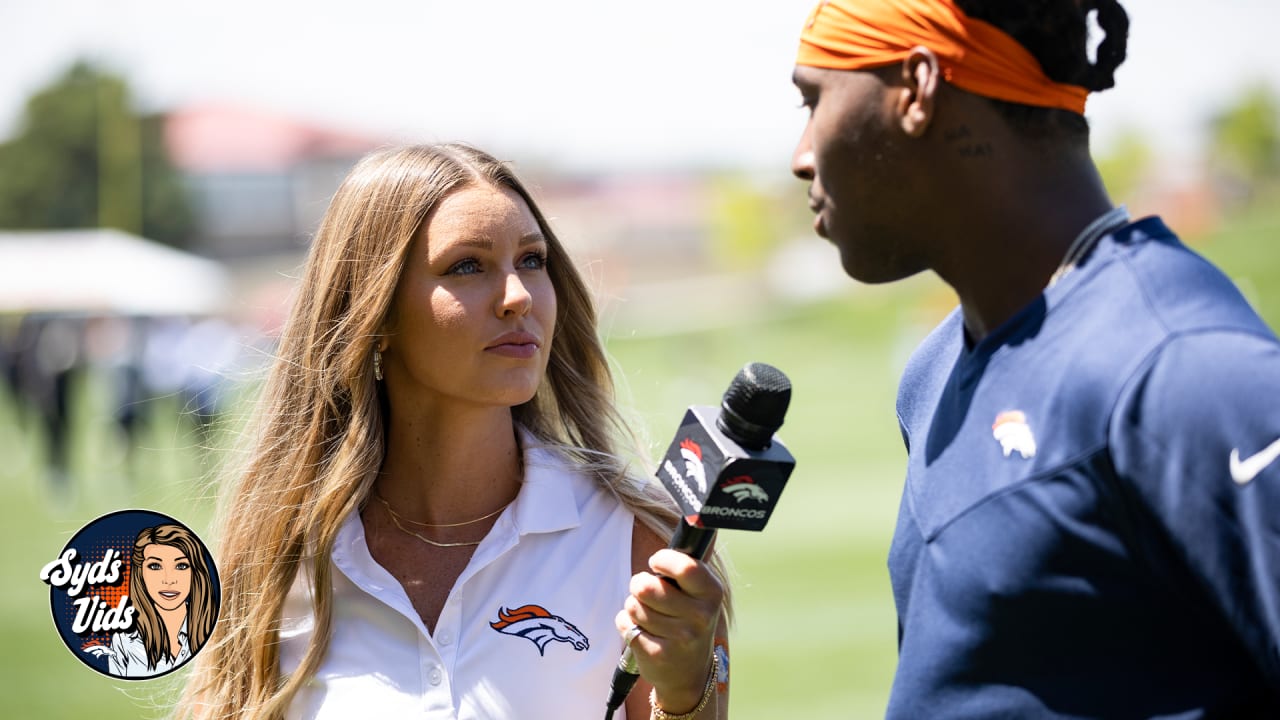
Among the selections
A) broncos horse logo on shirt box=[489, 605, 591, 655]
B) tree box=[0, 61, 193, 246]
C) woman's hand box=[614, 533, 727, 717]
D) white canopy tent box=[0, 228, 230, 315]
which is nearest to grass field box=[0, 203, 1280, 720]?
broncos horse logo on shirt box=[489, 605, 591, 655]

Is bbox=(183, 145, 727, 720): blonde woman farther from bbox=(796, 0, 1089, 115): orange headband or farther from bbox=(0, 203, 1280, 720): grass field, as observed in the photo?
bbox=(796, 0, 1089, 115): orange headband

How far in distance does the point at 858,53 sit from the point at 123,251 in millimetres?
36983

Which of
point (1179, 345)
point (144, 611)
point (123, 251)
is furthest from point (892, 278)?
point (123, 251)

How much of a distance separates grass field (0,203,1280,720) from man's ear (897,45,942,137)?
1.75 metres

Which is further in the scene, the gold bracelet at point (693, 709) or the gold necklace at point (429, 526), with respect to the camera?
the gold necklace at point (429, 526)

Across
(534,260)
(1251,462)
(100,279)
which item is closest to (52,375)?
(100,279)

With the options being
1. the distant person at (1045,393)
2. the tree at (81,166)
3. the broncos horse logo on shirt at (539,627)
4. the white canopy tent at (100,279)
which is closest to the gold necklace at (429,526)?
the broncos horse logo on shirt at (539,627)

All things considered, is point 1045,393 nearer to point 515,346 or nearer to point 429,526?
point 515,346

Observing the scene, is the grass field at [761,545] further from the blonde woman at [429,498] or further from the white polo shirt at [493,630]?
the white polo shirt at [493,630]

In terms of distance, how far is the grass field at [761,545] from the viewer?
7.63 meters

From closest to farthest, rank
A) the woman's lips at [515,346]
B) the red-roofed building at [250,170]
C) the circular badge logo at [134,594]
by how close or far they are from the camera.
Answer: the circular badge logo at [134,594] < the woman's lips at [515,346] < the red-roofed building at [250,170]

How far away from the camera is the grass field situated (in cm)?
763

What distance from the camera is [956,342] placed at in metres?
2.14

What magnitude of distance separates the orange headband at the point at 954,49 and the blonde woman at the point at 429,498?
1.16m
